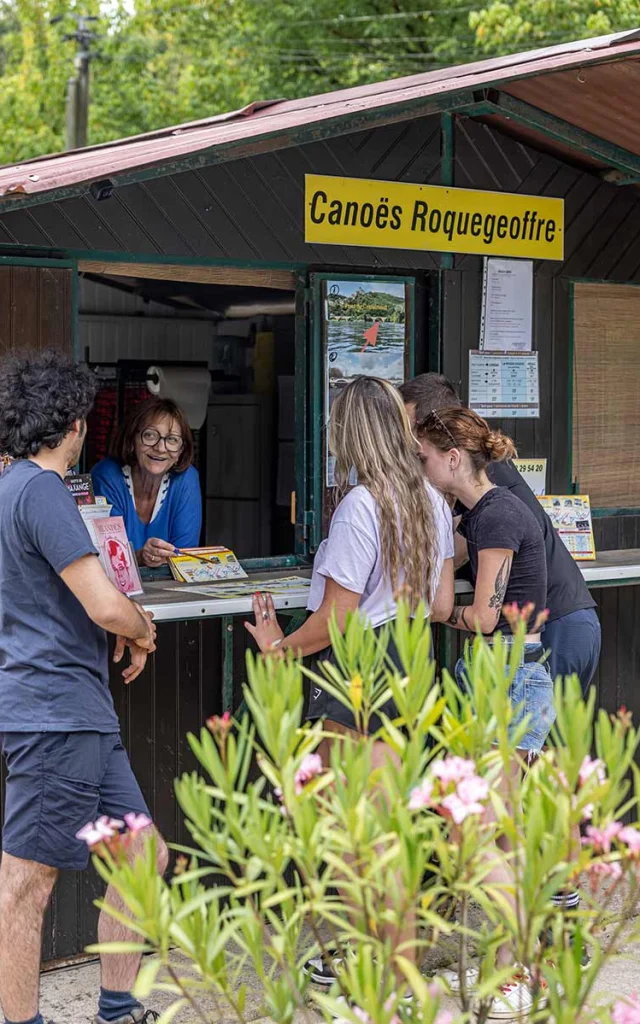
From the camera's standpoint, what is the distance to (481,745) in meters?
1.99

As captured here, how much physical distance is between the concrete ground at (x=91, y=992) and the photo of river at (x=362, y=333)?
176cm

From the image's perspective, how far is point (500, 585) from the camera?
3742 millimetres

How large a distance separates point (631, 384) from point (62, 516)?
3124 millimetres

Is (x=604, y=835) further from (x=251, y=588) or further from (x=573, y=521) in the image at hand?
(x=573, y=521)

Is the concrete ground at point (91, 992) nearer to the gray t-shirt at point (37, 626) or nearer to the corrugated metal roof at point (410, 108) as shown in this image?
the gray t-shirt at point (37, 626)

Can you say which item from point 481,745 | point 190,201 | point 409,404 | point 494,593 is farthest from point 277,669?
point 190,201

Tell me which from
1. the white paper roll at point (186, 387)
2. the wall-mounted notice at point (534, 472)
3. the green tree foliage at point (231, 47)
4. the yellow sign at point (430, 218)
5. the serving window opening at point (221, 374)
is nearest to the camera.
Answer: the yellow sign at point (430, 218)

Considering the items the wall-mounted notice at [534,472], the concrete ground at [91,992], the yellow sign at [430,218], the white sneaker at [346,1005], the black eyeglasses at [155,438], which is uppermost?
the yellow sign at [430,218]

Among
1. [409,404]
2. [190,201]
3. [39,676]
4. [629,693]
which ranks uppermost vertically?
[190,201]

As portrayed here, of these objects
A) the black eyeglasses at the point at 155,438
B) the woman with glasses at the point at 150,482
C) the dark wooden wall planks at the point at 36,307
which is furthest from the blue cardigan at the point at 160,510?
the dark wooden wall planks at the point at 36,307

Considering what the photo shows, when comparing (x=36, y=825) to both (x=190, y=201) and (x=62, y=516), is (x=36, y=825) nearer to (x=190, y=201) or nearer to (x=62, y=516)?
(x=62, y=516)

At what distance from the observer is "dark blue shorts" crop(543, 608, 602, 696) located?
13.3 feet

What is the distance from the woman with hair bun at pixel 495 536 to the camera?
3.74 m

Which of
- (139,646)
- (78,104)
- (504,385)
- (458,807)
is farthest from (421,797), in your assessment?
(78,104)
